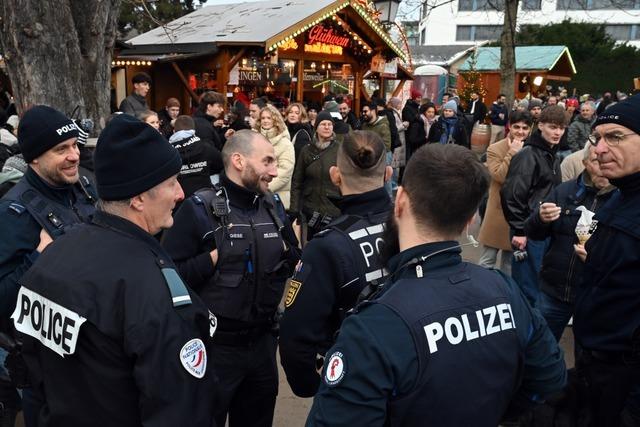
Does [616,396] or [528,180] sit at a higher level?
[528,180]

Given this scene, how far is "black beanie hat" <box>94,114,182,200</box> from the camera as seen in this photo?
1706 mm

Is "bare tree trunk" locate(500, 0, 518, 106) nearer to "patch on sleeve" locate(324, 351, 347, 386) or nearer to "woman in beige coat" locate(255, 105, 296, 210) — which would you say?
"woman in beige coat" locate(255, 105, 296, 210)

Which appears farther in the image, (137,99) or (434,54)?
(434,54)

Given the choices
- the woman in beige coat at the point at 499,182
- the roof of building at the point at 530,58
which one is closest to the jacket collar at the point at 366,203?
the woman in beige coat at the point at 499,182

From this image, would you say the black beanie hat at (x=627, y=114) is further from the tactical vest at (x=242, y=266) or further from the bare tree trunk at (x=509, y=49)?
the bare tree trunk at (x=509, y=49)

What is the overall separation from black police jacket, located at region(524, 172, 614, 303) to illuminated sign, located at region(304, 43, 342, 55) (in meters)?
11.8

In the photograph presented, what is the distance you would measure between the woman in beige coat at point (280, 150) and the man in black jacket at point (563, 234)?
9.87ft

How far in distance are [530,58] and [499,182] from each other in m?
27.6

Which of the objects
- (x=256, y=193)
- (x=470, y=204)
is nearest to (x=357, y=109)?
(x=256, y=193)

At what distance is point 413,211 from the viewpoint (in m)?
1.58

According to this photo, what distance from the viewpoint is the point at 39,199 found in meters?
2.63

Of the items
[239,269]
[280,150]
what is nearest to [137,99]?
[280,150]

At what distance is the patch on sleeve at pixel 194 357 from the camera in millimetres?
1609

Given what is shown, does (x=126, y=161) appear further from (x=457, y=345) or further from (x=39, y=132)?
(x=39, y=132)
